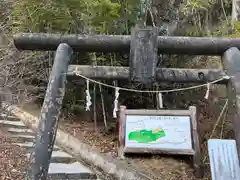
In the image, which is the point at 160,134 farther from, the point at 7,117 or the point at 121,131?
the point at 7,117

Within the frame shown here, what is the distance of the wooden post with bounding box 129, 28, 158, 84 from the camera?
2.46 meters

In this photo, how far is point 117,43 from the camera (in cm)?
249

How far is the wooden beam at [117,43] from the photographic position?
8.18ft

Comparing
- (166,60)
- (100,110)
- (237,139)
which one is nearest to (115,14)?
(166,60)

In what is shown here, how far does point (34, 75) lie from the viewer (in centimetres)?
495

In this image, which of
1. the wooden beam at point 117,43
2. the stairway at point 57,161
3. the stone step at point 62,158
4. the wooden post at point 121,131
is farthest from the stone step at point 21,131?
the wooden beam at point 117,43

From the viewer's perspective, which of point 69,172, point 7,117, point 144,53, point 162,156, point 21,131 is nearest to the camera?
point 144,53

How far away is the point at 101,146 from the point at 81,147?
26 cm

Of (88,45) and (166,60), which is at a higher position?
(166,60)

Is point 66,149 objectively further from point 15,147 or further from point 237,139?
point 237,139

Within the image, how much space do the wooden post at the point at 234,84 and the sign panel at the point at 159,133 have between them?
1537 millimetres

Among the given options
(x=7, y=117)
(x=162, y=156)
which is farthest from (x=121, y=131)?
(x=7, y=117)

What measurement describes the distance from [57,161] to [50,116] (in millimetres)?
1887

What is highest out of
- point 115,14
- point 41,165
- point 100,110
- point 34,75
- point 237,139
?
point 115,14
